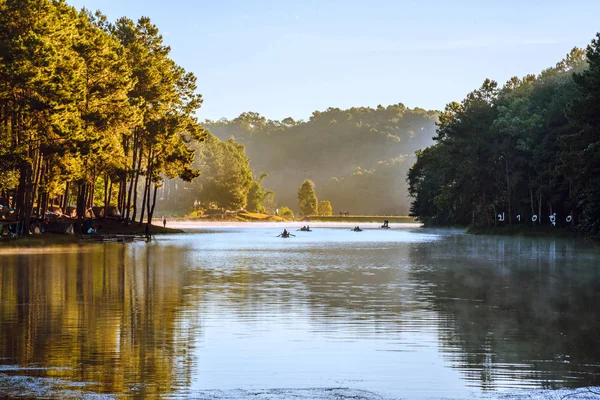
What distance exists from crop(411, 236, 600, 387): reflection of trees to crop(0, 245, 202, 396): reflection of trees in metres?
5.00

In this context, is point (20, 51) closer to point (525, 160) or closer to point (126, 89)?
point (126, 89)

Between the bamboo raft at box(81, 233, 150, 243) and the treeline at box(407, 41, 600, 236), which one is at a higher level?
the treeline at box(407, 41, 600, 236)

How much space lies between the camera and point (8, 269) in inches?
1432

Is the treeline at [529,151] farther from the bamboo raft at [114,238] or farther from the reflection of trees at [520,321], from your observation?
the bamboo raft at [114,238]

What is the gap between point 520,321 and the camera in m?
19.7

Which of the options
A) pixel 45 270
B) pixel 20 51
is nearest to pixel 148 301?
pixel 45 270

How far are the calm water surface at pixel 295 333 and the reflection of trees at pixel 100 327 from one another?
0.04 m

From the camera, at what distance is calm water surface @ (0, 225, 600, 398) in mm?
12227

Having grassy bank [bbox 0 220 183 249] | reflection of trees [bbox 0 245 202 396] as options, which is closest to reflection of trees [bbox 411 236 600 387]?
reflection of trees [bbox 0 245 202 396]

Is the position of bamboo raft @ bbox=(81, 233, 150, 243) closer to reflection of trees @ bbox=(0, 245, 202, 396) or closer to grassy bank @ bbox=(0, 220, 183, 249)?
grassy bank @ bbox=(0, 220, 183, 249)

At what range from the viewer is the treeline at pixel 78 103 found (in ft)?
201

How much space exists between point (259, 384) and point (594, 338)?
312 inches

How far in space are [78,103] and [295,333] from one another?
57.7 m

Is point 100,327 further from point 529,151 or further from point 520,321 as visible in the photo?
point 529,151
